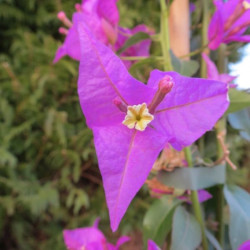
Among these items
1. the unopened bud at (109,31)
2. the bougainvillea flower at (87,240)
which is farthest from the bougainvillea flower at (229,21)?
the bougainvillea flower at (87,240)

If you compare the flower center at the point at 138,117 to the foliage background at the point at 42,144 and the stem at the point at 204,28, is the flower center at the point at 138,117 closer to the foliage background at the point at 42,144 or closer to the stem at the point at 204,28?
the stem at the point at 204,28

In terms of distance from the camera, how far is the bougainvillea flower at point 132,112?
23 cm

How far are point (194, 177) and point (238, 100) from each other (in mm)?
98

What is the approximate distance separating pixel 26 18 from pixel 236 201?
41.8 inches

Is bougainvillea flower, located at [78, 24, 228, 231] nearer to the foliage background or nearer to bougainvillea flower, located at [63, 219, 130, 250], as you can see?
bougainvillea flower, located at [63, 219, 130, 250]

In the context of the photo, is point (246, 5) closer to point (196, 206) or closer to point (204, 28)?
point (204, 28)

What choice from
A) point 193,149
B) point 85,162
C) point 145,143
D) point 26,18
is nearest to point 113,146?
point 145,143

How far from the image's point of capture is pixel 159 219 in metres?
0.35

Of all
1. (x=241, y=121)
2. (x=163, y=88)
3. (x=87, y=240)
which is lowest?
(x=87, y=240)

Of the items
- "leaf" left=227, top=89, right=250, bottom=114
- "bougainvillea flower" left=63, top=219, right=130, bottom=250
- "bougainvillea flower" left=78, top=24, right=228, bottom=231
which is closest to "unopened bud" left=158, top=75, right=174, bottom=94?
"bougainvillea flower" left=78, top=24, right=228, bottom=231

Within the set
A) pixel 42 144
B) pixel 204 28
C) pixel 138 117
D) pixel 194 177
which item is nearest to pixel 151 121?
pixel 138 117

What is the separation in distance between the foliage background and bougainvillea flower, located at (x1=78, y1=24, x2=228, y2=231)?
695 mm

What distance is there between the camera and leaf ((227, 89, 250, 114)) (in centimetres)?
30

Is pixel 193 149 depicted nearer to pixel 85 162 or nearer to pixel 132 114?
pixel 132 114
